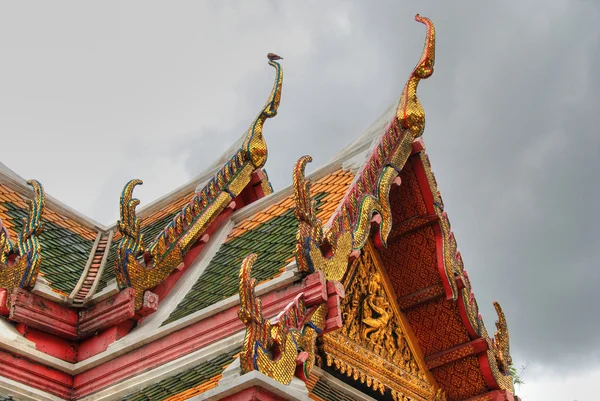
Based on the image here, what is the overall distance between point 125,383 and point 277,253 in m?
1.31

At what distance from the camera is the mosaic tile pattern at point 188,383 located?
6.18 meters

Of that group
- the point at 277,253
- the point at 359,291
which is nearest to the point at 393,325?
the point at 359,291

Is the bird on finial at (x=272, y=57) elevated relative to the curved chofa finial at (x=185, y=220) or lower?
elevated

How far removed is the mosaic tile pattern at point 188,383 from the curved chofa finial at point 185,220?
2.59ft

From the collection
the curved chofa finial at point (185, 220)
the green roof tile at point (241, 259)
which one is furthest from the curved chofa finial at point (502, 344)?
the curved chofa finial at point (185, 220)

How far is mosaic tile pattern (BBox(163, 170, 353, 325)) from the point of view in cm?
721

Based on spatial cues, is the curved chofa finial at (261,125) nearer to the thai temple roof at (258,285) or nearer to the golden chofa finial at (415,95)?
the thai temple roof at (258,285)

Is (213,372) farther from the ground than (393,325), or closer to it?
closer to it

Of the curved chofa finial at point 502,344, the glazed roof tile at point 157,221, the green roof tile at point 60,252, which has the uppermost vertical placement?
the glazed roof tile at point 157,221

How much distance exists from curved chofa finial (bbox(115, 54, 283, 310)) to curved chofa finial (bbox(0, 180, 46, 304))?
509 millimetres

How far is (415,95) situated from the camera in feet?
26.4

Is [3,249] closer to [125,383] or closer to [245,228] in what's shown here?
[125,383]

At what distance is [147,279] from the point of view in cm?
741

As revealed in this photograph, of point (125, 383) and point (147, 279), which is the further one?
point (147, 279)
